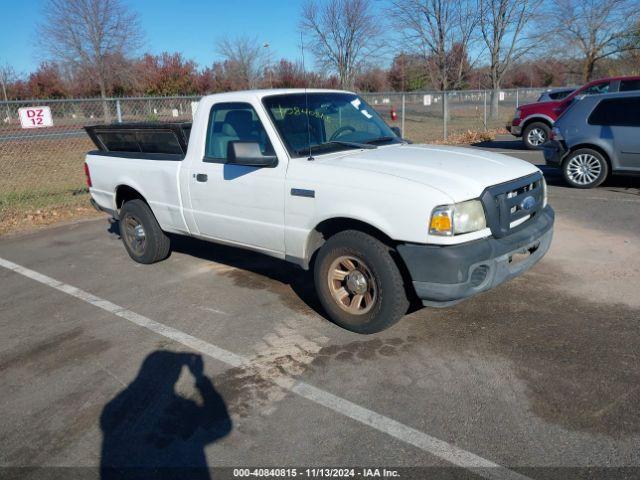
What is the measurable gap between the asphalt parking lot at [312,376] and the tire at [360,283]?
0.17 m

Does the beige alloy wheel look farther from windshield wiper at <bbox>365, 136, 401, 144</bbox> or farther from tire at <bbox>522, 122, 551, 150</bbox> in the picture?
tire at <bbox>522, 122, 551, 150</bbox>

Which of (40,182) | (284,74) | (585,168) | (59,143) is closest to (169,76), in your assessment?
(284,74)

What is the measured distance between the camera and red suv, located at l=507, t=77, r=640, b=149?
13.8 m

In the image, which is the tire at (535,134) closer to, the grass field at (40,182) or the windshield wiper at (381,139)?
the windshield wiper at (381,139)

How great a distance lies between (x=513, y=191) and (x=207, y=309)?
111 inches

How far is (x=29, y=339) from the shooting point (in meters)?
4.48

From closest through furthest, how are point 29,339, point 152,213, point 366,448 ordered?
point 366,448, point 29,339, point 152,213

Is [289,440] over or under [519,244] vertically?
under

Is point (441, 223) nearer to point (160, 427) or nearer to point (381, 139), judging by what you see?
point (381, 139)

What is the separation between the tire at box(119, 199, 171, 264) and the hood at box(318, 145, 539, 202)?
2.61m

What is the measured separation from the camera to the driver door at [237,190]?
14.9ft

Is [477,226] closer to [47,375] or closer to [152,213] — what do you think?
[47,375]

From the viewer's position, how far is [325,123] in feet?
16.2

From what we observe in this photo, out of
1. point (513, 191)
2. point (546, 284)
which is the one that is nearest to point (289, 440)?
point (513, 191)
